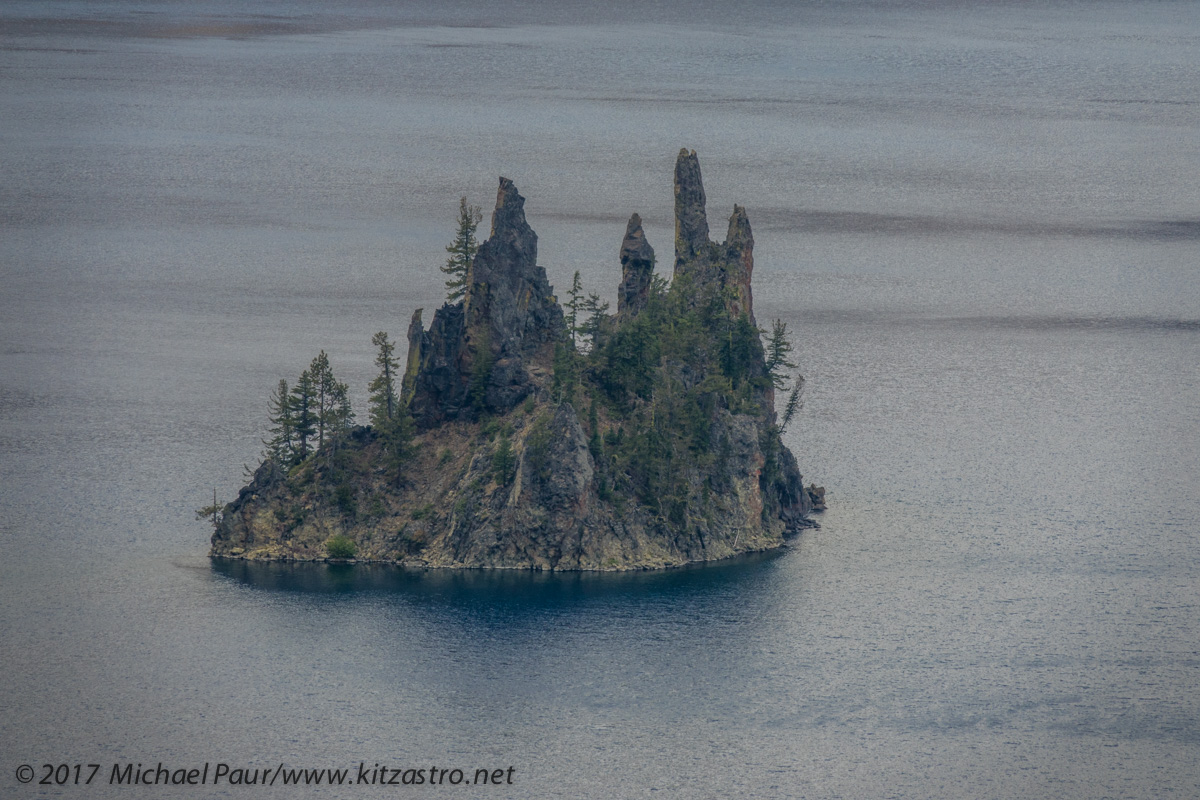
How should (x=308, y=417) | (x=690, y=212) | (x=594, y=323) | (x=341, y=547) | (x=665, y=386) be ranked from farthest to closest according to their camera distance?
(x=690, y=212) → (x=594, y=323) → (x=665, y=386) → (x=308, y=417) → (x=341, y=547)

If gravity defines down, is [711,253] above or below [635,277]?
above

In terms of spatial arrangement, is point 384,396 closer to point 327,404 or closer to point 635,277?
point 327,404

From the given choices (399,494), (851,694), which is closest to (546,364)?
(399,494)

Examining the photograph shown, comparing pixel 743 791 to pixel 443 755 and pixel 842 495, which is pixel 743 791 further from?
pixel 842 495

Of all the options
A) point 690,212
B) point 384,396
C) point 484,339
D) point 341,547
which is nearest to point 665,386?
point 484,339

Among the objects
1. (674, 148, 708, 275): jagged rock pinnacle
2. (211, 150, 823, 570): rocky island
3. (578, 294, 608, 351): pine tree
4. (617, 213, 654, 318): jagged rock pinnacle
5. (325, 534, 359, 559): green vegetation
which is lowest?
(325, 534, 359, 559): green vegetation

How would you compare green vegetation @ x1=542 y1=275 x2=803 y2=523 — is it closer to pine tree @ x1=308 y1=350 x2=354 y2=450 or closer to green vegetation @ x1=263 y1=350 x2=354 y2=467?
pine tree @ x1=308 y1=350 x2=354 y2=450

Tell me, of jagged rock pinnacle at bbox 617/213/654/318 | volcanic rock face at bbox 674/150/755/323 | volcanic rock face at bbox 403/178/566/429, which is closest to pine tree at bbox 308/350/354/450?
volcanic rock face at bbox 403/178/566/429

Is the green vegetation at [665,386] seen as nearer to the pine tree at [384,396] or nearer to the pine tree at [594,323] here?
the pine tree at [594,323]

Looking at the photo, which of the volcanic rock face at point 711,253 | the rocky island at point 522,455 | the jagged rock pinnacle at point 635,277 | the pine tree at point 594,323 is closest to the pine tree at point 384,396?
the rocky island at point 522,455
